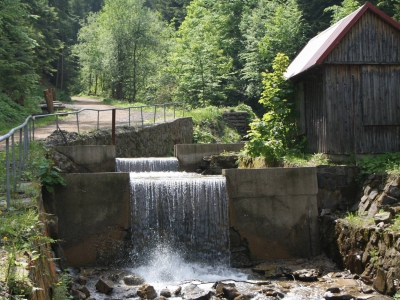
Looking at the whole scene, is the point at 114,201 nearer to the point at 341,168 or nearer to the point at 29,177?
the point at 29,177

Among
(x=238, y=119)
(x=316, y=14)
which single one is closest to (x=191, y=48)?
(x=238, y=119)

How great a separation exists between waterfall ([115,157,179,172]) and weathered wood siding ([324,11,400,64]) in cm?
647

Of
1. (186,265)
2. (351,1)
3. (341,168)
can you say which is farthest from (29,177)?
(351,1)

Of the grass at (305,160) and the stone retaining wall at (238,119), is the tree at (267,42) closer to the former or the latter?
the stone retaining wall at (238,119)

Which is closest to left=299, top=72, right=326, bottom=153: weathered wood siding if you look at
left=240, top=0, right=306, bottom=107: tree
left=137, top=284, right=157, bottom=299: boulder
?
left=137, top=284, right=157, bottom=299: boulder

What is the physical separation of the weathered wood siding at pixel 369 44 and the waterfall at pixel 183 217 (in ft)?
18.0

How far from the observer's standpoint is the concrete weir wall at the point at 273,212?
1338 centimetres

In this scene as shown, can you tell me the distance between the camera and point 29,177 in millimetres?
10320

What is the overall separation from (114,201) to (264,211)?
12.7 feet

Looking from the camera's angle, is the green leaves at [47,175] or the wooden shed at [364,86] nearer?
the green leaves at [47,175]

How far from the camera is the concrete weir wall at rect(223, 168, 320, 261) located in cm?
1338

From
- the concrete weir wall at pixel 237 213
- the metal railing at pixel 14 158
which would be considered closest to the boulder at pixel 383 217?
the concrete weir wall at pixel 237 213

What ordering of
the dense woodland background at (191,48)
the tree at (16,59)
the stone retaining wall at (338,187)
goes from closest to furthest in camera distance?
the stone retaining wall at (338,187), the tree at (16,59), the dense woodland background at (191,48)

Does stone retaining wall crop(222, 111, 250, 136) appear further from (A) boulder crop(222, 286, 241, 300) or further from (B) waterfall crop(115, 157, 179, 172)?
(A) boulder crop(222, 286, 241, 300)
